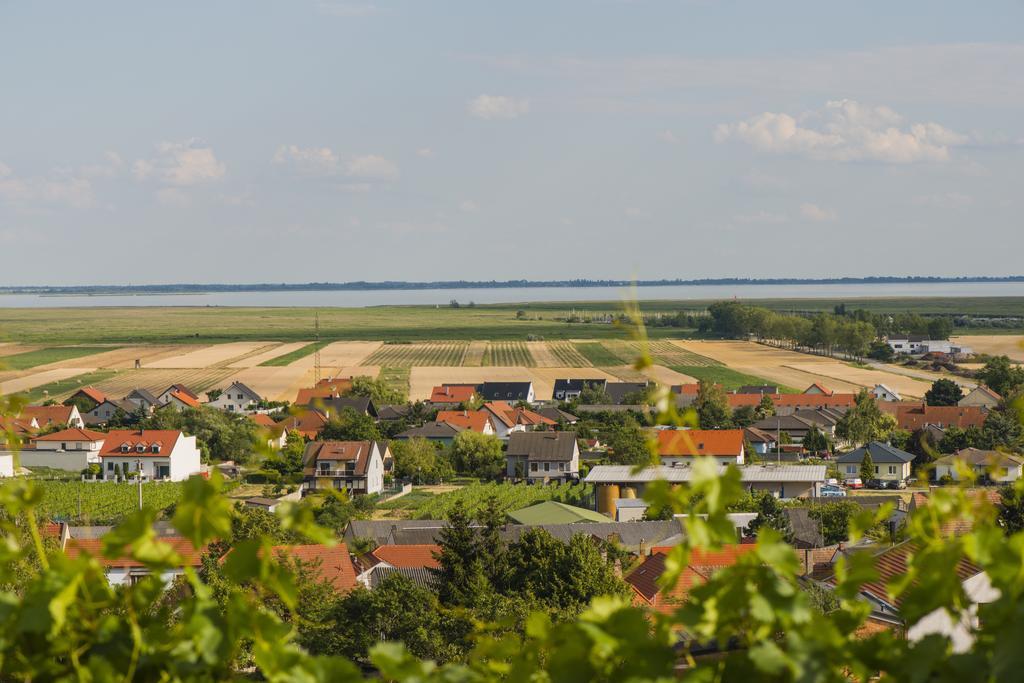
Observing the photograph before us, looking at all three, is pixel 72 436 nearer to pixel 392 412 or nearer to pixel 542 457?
pixel 392 412

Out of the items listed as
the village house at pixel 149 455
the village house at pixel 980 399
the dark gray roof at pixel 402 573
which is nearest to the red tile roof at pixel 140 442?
the village house at pixel 149 455

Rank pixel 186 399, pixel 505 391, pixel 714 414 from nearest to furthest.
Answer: pixel 714 414 → pixel 186 399 → pixel 505 391

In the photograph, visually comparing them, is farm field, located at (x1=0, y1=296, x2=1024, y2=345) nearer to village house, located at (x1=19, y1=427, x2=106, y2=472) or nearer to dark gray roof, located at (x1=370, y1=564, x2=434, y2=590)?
village house, located at (x1=19, y1=427, x2=106, y2=472)

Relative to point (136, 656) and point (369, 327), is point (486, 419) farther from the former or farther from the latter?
point (369, 327)

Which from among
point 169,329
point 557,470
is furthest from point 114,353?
point 557,470

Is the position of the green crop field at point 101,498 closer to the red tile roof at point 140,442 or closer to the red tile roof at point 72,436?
the red tile roof at point 140,442

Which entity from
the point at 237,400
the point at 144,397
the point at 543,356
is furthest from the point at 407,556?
the point at 543,356

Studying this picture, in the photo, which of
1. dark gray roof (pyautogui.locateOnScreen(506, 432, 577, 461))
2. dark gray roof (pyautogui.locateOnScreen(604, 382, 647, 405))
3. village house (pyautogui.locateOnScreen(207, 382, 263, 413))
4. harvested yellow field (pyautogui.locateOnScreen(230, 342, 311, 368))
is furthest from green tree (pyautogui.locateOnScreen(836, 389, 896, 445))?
harvested yellow field (pyautogui.locateOnScreen(230, 342, 311, 368))
